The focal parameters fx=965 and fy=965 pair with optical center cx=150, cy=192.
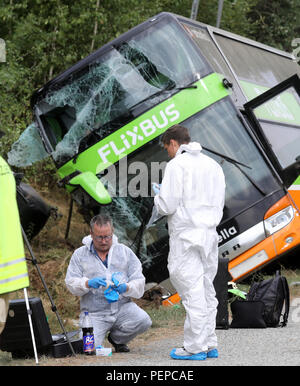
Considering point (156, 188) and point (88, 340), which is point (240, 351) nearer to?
point (88, 340)

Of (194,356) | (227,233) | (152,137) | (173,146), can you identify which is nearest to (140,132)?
(152,137)

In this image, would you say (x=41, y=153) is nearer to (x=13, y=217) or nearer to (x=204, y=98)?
(x=204, y=98)

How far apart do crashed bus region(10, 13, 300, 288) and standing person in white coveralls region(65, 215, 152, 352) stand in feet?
A: 12.1

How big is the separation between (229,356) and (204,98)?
4.85 m

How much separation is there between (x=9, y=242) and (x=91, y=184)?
539cm

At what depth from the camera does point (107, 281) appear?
23.6 ft

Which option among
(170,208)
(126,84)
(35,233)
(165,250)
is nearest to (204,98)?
(126,84)

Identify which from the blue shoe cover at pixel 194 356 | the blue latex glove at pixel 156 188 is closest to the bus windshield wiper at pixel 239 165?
the blue latex glove at pixel 156 188

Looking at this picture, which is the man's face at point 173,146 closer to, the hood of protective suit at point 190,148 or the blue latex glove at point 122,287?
the hood of protective suit at point 190,148

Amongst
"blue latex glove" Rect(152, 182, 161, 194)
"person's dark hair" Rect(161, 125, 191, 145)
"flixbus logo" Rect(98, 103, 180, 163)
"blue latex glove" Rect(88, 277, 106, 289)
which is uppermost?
"flixbus logo" Rect(98, 103, 180, 163)

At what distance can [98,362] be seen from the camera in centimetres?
677

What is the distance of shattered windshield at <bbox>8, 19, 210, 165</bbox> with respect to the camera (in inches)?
447

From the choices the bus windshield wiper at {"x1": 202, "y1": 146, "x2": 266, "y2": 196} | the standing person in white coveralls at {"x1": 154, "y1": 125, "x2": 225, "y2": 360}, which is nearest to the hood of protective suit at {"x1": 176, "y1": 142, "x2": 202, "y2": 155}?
the standing person in white coveralls at {"x1": 154, "y1": 125, "x2": 225, "y2": 360}

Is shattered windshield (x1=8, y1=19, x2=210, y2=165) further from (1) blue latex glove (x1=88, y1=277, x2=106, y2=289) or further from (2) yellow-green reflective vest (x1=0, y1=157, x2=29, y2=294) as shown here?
(2) yellow-green reflective vest (x1=0, y1=157, x2=29, y2=294)
